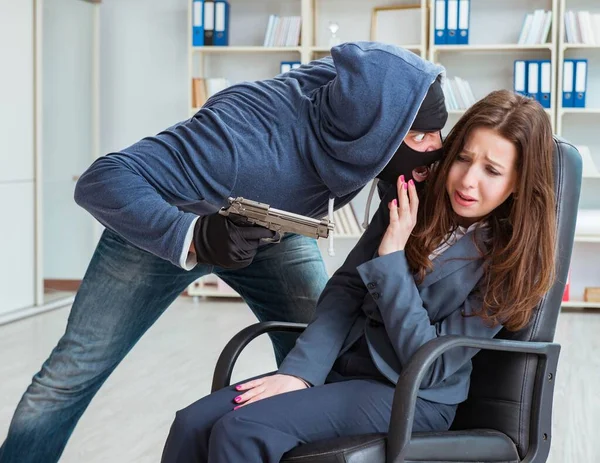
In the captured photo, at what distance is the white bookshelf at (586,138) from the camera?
5496mm

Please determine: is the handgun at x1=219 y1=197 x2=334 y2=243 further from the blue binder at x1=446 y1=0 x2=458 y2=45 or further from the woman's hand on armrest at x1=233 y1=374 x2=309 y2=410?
the blue binder at x1=446 y1=0 x2=458 y2=45

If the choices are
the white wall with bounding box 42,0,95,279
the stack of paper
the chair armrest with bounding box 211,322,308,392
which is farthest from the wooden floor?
the stack of paper

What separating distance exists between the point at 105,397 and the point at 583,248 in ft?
11.0

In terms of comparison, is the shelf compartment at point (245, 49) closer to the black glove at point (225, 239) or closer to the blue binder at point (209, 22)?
the blue binder at point (209, 22)

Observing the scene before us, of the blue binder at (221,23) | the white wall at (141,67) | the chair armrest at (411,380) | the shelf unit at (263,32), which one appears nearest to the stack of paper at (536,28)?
the shelf unit at (263,32)

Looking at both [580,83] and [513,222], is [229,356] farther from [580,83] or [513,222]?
[580,83]

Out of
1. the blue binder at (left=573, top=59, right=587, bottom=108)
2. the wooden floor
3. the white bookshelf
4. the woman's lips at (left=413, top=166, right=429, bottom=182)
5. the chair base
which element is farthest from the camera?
the white bookshelf

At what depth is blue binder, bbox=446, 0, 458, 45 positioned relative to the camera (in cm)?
534

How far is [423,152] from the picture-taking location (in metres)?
1.86

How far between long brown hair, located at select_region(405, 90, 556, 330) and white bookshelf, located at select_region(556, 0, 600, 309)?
3.65m

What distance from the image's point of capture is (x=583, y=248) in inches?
224

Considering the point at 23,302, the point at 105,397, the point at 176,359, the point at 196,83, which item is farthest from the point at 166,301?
the point at 196,83

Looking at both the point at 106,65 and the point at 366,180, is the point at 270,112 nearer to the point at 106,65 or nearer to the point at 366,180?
the point at 366,180

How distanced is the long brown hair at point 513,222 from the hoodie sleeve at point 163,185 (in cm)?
43
